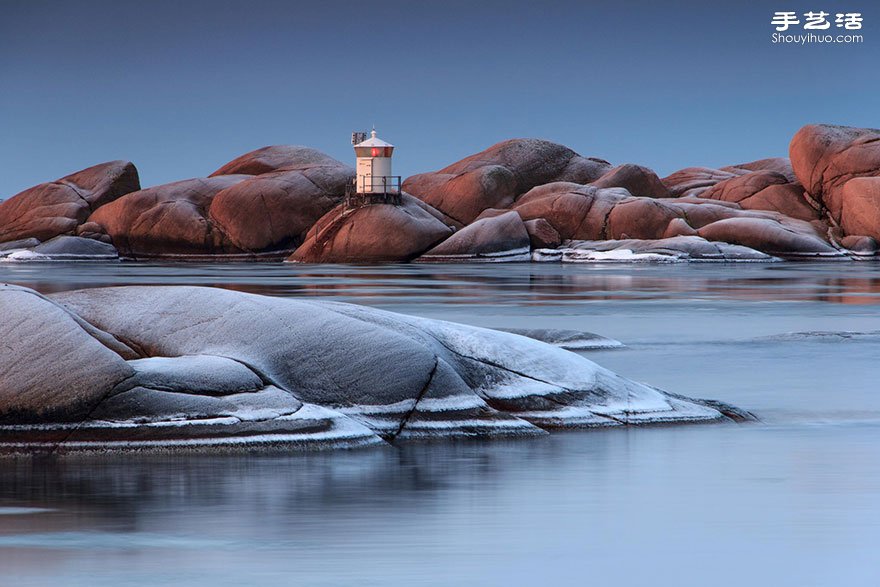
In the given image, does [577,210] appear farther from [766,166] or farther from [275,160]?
[766,166]

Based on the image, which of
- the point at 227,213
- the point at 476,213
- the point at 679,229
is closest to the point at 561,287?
the point at 679,229

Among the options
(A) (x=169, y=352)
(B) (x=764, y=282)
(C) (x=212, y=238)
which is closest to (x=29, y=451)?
(A) (x=169, y=352)

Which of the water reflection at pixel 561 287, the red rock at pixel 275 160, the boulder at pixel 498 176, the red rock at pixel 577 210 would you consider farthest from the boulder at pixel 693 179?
the water reflection at pixel 561 287

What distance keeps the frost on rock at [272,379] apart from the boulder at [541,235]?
52.1 metres

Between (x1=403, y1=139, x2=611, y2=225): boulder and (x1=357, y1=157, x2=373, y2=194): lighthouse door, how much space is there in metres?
7.62

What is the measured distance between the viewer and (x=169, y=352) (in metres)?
9.21

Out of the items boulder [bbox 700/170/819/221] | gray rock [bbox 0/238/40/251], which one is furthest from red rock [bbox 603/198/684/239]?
gray rock [bbox 0/238/40/251]

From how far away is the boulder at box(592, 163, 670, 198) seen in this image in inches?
2877

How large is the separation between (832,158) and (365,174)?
77.1ft

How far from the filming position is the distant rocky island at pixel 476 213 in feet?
196

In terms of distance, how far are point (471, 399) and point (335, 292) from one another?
19439 millimetres

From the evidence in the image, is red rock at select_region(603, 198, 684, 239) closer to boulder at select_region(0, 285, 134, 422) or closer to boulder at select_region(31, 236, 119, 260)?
boulder at select_region(31, 236, 119, 260)

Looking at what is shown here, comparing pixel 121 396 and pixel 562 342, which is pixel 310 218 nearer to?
pixel 562 342

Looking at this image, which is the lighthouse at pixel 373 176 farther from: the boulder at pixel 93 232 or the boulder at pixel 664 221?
the boulder at pixel 93 232
